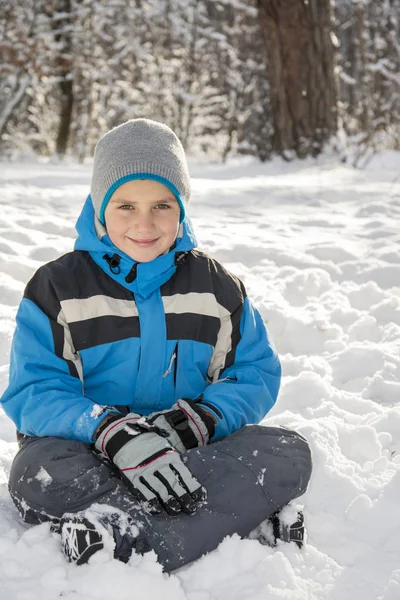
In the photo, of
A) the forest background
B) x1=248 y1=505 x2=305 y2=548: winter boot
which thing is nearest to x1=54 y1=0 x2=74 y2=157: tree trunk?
the forest background

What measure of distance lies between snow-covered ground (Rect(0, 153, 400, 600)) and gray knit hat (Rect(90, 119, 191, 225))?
3.29ft

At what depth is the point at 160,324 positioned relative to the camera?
2020mm

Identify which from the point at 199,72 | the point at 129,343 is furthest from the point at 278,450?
the point at 199,72

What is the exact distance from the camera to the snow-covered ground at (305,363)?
5.22ft

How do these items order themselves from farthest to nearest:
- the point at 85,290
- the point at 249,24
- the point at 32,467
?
the point at 249,24
the point at 85,290
the point at 32,467

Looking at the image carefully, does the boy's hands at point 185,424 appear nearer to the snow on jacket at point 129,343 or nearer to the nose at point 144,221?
the snow on jacket at point 129,343

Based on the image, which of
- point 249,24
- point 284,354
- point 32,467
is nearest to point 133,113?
point 249,24

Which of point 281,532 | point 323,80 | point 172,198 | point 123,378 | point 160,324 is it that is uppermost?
point 323,80

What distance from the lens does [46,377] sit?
73.9 inches

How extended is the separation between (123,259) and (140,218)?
0.15 m

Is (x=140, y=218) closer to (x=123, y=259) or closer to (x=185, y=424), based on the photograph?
(x=123, y=259)

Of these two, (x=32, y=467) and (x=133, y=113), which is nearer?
(x=32, y=467)

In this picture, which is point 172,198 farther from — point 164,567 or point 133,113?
point 133,113

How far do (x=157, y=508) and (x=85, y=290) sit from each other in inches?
28.9
